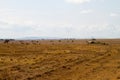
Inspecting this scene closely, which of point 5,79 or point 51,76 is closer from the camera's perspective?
point 5,79

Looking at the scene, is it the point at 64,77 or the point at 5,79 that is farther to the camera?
the point at 64,77

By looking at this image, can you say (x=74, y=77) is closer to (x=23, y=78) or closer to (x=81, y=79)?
(x=81, y=79)

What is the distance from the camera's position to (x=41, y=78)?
1919 centimetres

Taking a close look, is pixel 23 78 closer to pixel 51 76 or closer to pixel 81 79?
pixel 51 76

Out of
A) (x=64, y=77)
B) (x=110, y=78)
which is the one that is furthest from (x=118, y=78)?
(x=64, y=77)

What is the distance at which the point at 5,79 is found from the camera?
18.3 m

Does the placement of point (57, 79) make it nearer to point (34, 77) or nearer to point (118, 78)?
point (34, 77)

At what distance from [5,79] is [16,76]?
5.81ft

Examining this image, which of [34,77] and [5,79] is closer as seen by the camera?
[5,79]

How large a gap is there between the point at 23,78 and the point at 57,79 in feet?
7.22

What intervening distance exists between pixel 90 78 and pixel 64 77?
1.73 m

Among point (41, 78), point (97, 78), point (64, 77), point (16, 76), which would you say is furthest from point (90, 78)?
point (16, 76)

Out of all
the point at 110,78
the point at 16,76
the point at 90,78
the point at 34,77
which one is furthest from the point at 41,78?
the point at 110,78

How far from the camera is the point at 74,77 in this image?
19734mm
